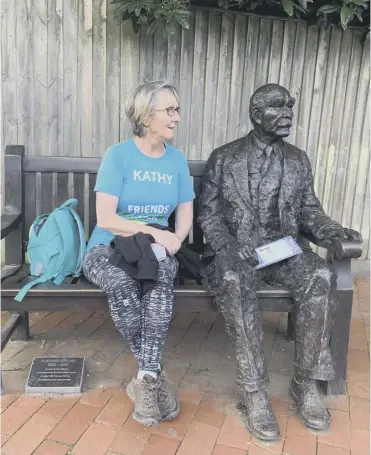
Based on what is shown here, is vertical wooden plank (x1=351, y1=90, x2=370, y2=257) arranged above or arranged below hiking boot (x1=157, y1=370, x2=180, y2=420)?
above

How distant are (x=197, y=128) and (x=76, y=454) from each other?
2.73 metres

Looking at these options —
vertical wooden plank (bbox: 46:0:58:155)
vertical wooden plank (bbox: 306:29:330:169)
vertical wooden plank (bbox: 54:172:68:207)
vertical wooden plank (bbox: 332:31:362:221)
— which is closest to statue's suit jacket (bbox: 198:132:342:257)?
vertical wooden plank (bbox: 54:172:68:207)

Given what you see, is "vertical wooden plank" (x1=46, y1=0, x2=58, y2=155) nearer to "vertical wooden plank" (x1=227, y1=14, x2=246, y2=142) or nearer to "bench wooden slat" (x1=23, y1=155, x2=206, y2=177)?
"bench wooden slat" (x1=23, y1=155, x2=206, y2=177)

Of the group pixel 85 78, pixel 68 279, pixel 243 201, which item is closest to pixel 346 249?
pixel 243 201

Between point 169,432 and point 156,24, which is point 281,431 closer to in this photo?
point 169,432

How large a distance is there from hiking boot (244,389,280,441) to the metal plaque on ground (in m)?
0.93

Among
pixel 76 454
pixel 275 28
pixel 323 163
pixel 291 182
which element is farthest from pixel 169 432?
pixel 275 28

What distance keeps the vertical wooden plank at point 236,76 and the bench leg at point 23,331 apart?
7.17 ft

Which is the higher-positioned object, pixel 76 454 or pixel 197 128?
pixel 197 128

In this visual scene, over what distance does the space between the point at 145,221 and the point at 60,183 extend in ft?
2.63

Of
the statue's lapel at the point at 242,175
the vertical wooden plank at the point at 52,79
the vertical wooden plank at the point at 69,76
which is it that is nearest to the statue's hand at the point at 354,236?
the statue's lapel at the point at 242,175

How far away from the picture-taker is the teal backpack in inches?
111

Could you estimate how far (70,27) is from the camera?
3842 mm

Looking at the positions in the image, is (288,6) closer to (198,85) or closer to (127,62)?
(198,85)
